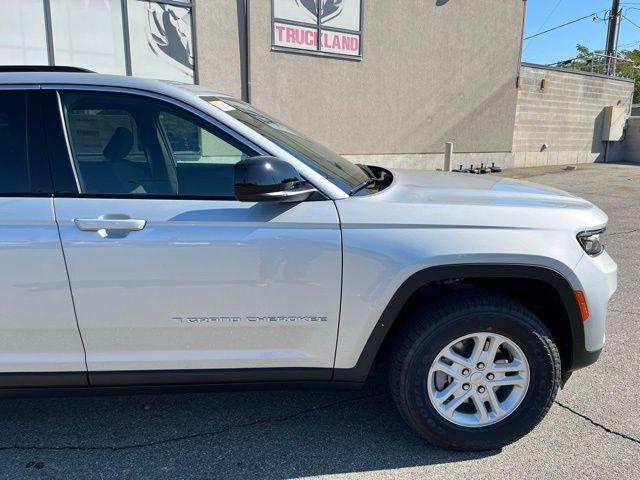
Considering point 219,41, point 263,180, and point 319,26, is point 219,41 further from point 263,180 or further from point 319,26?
point 263,180

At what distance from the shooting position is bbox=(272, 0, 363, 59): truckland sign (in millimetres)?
11188

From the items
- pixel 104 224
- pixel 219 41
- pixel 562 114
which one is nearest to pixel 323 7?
pixel 219 41

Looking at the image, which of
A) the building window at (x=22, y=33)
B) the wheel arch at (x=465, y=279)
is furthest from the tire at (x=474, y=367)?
Result: the building window at (x=22, y=33)

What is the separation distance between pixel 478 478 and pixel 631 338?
86.6 inches

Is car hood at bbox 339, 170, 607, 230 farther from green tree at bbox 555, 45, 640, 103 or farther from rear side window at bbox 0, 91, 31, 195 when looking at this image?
green tree at bbox 555, 45, 640, 103

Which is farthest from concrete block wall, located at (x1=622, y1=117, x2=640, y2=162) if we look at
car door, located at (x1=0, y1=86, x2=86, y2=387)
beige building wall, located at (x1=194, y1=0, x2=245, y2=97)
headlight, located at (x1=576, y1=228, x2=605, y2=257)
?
car door, located at (x1=0, y1=86, x2=86, y2=387)

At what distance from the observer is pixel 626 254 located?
238 inches

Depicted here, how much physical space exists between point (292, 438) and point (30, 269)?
1.52 metres

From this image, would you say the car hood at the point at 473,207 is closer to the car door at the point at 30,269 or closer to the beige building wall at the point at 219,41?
the car door at the point at 30,269

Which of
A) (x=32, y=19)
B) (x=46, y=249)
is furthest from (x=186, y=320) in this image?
(x=32, y=19)

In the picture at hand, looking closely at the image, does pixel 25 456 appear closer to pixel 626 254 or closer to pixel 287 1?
pixel 626 254

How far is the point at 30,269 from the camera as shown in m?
2.10

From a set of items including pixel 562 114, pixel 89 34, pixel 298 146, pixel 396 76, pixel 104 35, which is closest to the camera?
pixel 298 146

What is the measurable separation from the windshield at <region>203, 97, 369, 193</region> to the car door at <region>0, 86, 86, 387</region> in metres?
0.83
